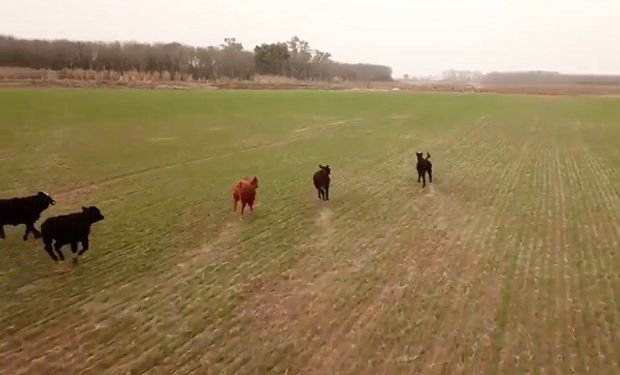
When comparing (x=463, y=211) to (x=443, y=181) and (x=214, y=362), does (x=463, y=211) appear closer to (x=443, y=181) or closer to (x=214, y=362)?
(x=443, y=181)

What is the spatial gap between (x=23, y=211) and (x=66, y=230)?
2100 mm

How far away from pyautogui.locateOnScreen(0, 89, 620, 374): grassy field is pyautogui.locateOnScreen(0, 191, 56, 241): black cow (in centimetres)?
44

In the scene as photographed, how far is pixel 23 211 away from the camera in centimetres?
1051

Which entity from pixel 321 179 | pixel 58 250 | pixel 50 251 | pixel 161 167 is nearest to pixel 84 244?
pixel 58 250

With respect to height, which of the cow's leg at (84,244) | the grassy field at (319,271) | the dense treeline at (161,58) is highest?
the dense treeline at (161,58)

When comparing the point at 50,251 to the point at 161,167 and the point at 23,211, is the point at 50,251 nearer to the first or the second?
the point at 23,211

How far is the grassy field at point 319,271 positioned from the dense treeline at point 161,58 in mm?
99365

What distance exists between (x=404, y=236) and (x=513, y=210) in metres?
4.31

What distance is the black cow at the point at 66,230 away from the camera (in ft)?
30.0

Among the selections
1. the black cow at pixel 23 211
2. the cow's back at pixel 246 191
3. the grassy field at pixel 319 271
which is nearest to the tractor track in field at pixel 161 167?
the grassy field at pixel 319 271

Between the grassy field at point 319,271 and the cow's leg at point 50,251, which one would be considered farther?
the cow's leg at point 50,251

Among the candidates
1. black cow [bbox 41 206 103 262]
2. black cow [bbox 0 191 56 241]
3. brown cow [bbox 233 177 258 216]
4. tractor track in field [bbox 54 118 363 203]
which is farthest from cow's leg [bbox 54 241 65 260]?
tractor track in field [bbox 54 118 363 203]

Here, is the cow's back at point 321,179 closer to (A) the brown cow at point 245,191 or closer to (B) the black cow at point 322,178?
(B) the black cow at point 322,178

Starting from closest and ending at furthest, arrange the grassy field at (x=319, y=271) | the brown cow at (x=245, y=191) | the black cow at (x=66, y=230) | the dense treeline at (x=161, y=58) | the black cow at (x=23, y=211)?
the grassy field at (x=319, y=271), the black cow at (x=66, y=230), the black cow at (x=23, y=211), the brown cow at (x=245, y=191), the dense treeline at (x=161, y=58)
